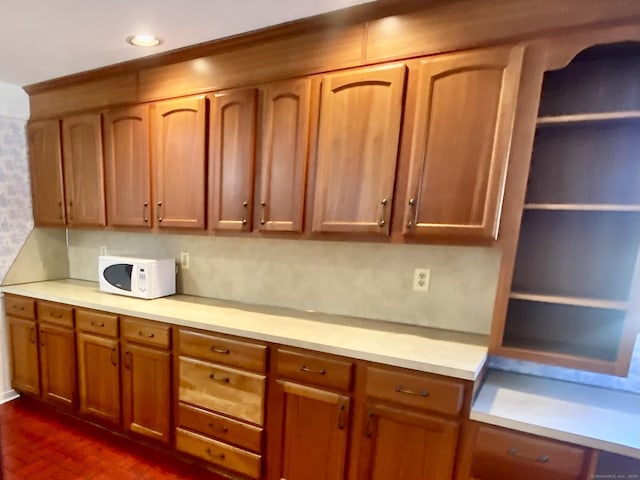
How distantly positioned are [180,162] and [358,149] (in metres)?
1.11

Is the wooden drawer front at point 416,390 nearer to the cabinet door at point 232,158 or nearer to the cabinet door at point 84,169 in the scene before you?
the cabinet door at point 232,158

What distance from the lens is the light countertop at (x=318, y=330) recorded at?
1.44 m

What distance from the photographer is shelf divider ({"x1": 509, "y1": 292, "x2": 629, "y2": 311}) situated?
1266 mm

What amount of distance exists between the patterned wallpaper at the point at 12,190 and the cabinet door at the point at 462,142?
2.92m

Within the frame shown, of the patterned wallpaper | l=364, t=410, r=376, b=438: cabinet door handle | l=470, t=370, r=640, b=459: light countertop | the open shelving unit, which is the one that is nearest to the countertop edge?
l=470, t=370, r=640, b=459: light countertop

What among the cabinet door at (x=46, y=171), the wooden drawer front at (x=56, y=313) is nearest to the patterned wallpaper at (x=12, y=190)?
the cabinet door at (x=46, y=171)

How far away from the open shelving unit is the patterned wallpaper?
3.38 metres

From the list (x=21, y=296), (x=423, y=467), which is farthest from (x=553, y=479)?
(x=21, y=296)

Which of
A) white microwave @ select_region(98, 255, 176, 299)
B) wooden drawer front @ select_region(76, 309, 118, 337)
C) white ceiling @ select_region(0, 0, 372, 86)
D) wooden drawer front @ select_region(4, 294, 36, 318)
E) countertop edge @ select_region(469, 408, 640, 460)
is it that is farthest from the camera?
wooden drawer front @ select_region(4, 294, 36, 318)

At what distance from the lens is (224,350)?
178cm

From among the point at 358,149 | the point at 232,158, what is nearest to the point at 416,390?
the point at 358,149

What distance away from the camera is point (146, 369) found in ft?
6.70

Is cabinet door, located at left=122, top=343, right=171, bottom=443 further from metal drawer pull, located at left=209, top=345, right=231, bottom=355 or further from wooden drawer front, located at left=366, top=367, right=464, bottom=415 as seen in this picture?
wooden drawer front, located at left=366, top=367, right=464, bottom=415

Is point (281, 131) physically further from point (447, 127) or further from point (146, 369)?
point (146, 369)
